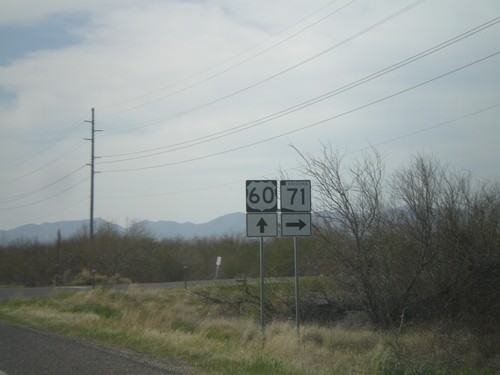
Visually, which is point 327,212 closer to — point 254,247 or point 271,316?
point 271,316

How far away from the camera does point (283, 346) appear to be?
38.8ft

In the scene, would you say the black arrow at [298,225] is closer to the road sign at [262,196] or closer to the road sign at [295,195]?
the road sign at [295,195]

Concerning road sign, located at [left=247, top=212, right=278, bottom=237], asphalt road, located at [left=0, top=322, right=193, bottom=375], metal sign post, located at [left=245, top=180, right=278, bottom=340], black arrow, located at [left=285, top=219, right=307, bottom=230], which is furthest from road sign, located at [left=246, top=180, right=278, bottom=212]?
asphalt road, located at [left=0, top=322, right=193, bottom=375]

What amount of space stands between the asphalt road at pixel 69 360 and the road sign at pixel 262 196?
12.4 ft

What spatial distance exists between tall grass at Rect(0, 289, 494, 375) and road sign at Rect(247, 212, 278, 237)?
2203mm

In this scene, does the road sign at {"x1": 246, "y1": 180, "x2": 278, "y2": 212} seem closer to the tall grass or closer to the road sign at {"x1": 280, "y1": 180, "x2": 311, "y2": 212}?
the road sign at {"x1": 280, "y1": 180, "x2": 311, "y2": 212}

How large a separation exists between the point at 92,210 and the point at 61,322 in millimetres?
31604

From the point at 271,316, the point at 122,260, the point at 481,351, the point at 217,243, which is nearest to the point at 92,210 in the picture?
the point at 122,260

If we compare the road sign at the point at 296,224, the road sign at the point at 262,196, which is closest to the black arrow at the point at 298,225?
the road sign at the point at 296,224

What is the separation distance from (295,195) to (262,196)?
0.71 meters

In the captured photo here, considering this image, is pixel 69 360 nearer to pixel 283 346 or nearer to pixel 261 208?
pixel 283 346

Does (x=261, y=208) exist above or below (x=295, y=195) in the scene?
below

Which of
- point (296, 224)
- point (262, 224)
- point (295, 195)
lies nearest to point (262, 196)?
point (262, 224)

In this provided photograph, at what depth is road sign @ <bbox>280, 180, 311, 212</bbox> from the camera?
12.7 meters
